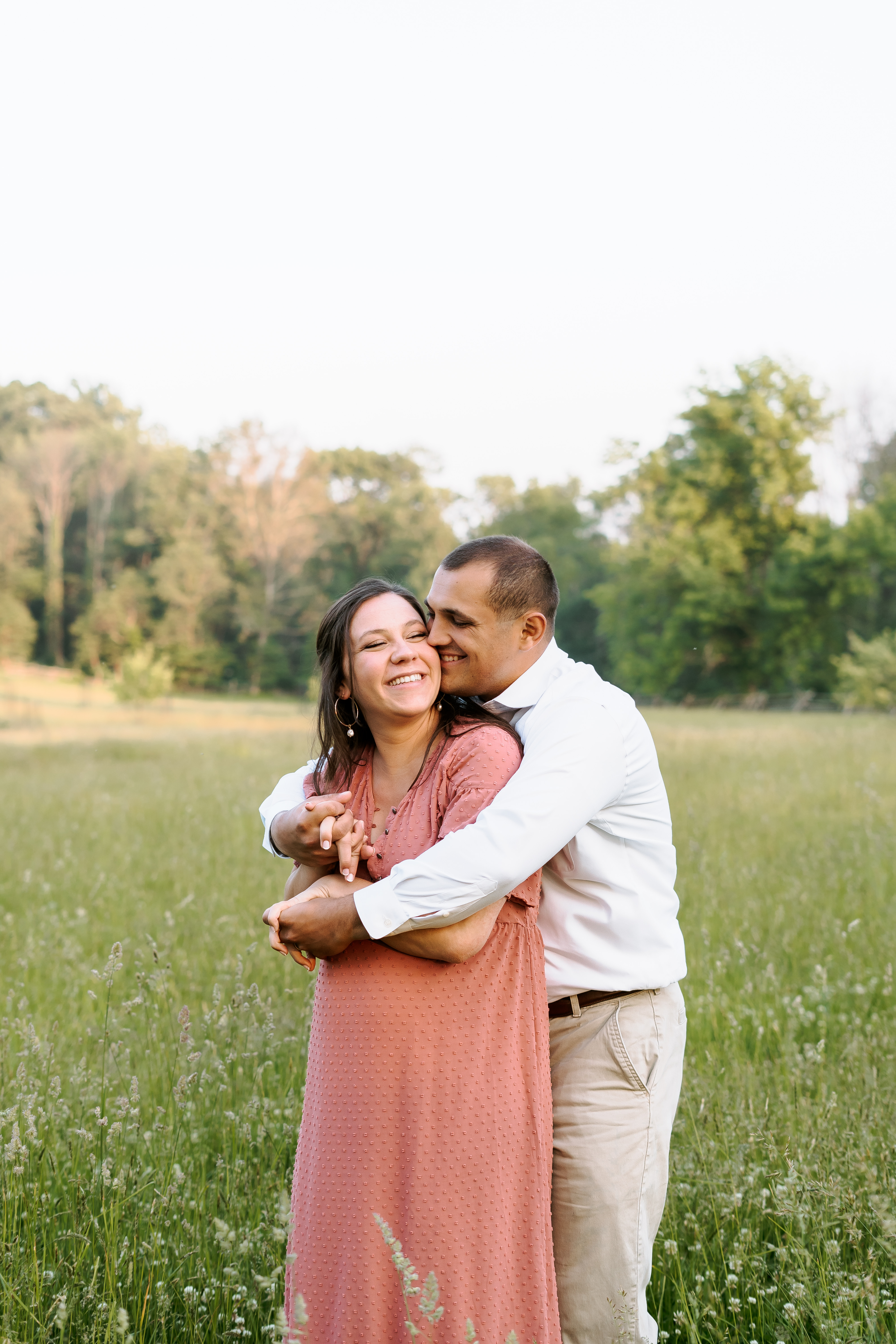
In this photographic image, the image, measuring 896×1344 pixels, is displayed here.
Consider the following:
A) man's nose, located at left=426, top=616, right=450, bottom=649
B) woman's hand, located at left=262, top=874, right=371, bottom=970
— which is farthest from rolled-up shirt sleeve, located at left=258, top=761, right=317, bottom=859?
man's nose, located at left=426, top=616, right=450, bottom=649

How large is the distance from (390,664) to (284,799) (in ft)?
1.83

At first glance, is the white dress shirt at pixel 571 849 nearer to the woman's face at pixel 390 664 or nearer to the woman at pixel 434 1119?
the woman at pixel 434 1119

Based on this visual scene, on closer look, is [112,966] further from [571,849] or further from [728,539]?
[728,539]

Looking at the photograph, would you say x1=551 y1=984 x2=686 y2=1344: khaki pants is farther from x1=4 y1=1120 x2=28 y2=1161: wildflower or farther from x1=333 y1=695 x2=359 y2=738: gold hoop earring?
x1=4 y1=1120 x2=28 y2=1161: wildflower

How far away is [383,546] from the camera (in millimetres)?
60438

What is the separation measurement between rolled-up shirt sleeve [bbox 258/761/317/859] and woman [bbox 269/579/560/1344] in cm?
35

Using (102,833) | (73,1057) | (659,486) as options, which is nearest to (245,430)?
(659,486)

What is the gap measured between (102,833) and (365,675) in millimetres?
8755

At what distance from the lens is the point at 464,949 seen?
2.26m

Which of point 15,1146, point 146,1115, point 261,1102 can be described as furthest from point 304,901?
point 146,1115

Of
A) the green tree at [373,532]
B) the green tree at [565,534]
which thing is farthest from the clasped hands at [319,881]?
the green tree at [565,534]

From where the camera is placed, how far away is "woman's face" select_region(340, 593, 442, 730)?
2631 mm

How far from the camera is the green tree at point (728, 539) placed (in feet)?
161

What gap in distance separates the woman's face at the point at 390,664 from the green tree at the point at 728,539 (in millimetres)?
46692
